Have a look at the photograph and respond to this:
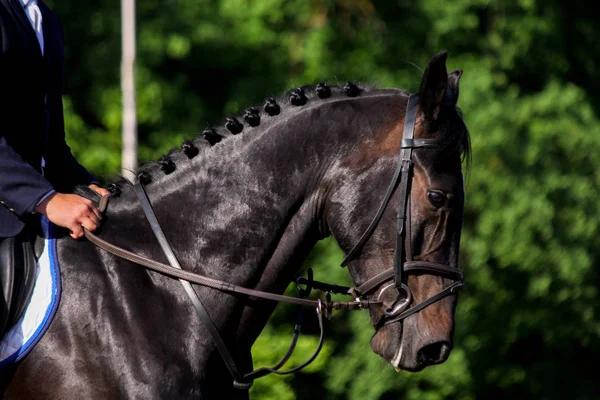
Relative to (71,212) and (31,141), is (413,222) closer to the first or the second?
(71,212)

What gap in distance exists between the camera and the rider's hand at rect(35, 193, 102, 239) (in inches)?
139

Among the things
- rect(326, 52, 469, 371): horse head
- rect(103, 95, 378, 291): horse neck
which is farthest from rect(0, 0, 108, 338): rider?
rect(326, 52, 469, 371): horse head

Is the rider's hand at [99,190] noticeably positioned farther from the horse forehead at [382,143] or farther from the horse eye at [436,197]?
the horse eye at [436,197]

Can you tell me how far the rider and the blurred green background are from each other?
6.98 metres

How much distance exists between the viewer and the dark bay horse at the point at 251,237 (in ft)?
11.5

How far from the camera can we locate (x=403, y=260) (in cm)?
353

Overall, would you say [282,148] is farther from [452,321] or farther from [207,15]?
[207,15]

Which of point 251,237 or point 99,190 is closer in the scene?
point 251,237

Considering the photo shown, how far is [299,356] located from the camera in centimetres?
728

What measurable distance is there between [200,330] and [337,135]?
34.0 inches

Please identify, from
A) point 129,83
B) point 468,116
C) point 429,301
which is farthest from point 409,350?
point 129,83

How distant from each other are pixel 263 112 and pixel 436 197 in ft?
2.43

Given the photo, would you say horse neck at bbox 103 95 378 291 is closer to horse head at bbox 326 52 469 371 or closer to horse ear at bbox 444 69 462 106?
horse head at bbox 326 52 469 371

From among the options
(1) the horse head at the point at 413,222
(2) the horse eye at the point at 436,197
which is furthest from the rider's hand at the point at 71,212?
(2) the horse eye at the point at 436,197
